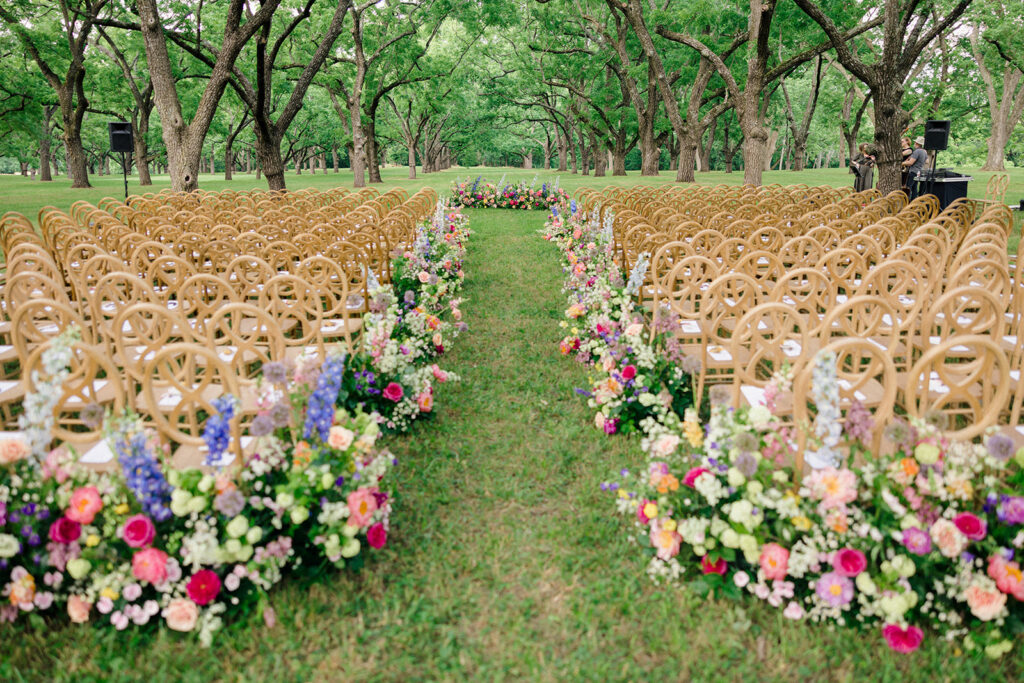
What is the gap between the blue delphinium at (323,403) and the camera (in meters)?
2.59

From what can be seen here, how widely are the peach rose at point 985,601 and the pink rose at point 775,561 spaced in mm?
623

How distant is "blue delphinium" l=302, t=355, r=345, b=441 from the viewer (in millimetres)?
2592

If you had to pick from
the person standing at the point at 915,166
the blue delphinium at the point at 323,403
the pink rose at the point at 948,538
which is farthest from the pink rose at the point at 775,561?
the person standing at the point at 915,166

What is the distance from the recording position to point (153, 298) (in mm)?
3320

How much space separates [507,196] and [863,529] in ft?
58.2

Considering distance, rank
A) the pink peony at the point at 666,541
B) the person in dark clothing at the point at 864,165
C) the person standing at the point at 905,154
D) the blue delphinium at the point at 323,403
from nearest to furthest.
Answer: the blue delphinium at the point at 323,403, the pink peony at the point at 666,541, the person in dark clothing at the point at 864,165, the person standing at the point at 905,154

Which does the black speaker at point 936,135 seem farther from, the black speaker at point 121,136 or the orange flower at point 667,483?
the black speaker at point 121,136

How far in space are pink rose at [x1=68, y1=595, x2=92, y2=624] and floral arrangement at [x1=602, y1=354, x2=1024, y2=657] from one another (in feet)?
7.57

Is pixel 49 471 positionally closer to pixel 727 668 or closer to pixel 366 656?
pixel 366 656

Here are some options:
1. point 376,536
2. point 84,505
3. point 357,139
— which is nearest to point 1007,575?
point 376,536

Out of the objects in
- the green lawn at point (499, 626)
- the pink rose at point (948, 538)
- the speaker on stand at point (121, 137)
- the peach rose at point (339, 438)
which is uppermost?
the speaker on stand at point (121, 137)

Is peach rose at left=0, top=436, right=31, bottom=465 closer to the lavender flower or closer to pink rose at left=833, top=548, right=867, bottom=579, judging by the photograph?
pink rose at left=833, top=548, right=867, bottom=579

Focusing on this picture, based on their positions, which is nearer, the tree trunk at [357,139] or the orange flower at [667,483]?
the orange flower at [667,483]

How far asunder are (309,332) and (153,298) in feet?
2.81
